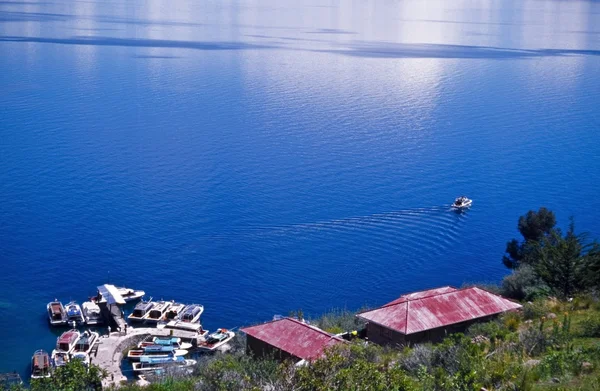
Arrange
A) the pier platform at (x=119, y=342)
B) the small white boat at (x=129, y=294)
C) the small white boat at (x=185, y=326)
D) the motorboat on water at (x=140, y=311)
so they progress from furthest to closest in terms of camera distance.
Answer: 1. the small white boat at (x=129, y=294)
2. the motorboat on water at (x=140, y=311)
3. the small white boat at (x=185, y=326)
4. the pier platform at (x=119, y=342)

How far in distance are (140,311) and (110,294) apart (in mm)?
977

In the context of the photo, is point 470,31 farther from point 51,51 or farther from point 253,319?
point 253,319

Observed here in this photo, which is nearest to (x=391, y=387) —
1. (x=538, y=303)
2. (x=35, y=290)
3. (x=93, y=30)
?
(x=538, y=303)

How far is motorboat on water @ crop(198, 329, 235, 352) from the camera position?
61.0ft

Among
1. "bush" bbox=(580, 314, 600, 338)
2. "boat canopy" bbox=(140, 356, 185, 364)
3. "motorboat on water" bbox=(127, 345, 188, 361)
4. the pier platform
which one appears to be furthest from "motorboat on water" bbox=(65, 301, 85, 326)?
"bush" bbox=(580, 314, 600, 338)

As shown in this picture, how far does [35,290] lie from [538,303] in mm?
13410

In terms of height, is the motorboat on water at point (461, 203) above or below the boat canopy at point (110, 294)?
above

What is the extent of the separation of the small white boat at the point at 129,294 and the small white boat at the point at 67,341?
7.51 feet

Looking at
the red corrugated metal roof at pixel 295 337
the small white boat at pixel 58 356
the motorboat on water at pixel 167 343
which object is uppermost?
the red corrugated metal roof at pixel 295 337

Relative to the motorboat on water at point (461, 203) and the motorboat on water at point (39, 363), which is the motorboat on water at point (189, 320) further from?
the motorboat on water at point (461, 203)

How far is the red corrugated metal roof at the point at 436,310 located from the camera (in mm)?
14070

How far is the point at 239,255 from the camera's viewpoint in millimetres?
23578

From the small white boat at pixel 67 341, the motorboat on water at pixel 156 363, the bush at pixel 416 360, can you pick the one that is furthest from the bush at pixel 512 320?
the small white boat at pixel 67 341

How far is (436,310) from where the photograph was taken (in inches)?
571
